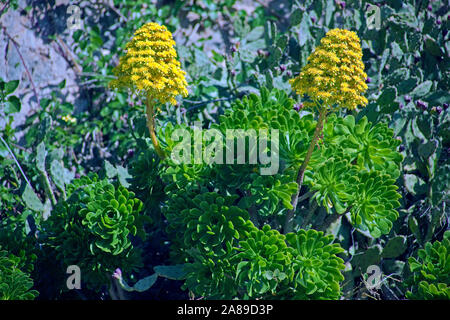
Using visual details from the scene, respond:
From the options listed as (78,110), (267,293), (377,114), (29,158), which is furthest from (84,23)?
(267,293)

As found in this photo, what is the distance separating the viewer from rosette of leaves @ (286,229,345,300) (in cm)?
219

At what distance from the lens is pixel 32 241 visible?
2.59 metres

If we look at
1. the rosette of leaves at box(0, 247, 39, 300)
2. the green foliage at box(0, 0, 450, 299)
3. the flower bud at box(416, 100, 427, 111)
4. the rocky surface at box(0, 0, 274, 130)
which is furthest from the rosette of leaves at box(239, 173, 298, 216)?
the rocky surface at box(0, 0, 274, 130)

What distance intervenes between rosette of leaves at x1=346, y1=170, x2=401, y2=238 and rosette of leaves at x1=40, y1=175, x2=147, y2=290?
99 centimetres

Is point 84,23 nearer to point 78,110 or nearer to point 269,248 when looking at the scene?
point 78,110

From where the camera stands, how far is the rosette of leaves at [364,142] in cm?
248

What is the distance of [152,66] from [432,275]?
4.93ft

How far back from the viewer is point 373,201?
2.33 meters

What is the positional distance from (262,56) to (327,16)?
1.70 ft

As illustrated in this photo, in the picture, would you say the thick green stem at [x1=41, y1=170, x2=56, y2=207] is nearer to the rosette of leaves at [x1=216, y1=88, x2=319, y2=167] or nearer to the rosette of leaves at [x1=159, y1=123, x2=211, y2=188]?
the rosette of leaves at [x1=159, y1=123, x2=211, y2=188]

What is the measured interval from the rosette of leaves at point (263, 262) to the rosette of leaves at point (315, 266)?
0.15 feet

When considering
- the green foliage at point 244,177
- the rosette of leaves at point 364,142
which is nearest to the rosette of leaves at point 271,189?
the green foliage at point 244,177

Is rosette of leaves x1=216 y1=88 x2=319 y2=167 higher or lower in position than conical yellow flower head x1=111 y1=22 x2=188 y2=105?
lower

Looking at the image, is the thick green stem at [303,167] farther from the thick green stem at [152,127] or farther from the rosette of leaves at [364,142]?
the thick green stem at [152,127]
